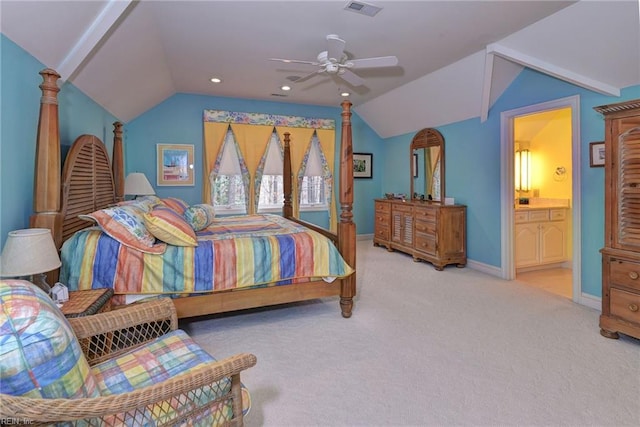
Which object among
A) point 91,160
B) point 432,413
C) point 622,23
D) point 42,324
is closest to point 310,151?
point 91,160

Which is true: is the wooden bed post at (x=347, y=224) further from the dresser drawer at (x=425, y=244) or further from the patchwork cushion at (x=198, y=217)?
the dresser drawer at (x=425, y=244)

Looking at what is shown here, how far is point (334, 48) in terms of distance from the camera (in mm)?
3078

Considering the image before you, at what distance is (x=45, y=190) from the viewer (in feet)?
6.61

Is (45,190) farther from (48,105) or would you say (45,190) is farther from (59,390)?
(59,390)

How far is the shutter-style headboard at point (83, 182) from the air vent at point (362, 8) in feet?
7.99

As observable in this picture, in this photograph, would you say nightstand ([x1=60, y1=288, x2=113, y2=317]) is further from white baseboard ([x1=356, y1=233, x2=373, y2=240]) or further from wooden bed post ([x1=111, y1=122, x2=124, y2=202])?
white baseboard ([x1=356, y1=233, x2=373, y2=240])

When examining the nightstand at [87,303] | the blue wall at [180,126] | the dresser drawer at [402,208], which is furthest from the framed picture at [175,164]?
the nightstand at [87,303]

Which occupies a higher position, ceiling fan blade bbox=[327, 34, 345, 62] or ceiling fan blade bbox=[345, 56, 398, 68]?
ceiling fan blade bbox=[327, 34, 345, 62]

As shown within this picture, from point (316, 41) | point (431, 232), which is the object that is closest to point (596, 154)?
point (431, 232)

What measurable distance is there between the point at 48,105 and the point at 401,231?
474cm

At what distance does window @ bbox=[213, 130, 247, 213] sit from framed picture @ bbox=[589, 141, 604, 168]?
4.70 m

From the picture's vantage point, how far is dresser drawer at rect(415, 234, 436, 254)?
4.87 meters

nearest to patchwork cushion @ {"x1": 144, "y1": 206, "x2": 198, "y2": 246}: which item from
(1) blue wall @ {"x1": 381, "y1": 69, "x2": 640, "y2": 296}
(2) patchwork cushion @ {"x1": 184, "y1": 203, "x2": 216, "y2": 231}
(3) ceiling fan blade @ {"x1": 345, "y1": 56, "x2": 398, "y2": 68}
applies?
(2) patchwork cushion @ {"x1": 184, "y1": 203, "x2": 216, "y2": 231}

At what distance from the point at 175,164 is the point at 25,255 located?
408 cm
